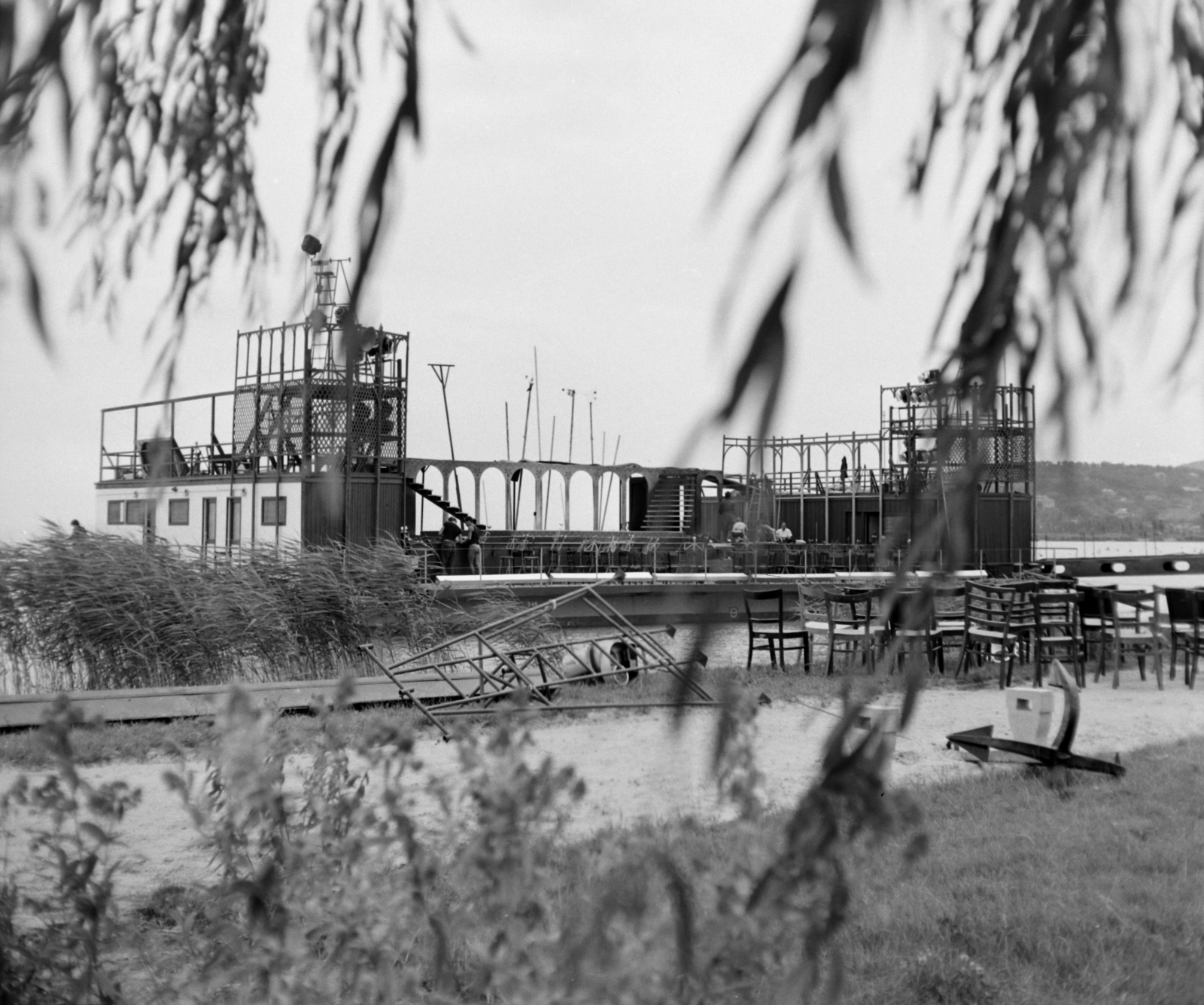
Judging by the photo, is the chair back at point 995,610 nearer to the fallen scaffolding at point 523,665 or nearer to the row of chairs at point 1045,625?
the row of chairs at point 1045,625

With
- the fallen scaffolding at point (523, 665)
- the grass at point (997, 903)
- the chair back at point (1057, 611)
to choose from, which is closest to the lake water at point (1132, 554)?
the chair back at point (1057, 611)

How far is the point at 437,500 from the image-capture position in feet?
87.0

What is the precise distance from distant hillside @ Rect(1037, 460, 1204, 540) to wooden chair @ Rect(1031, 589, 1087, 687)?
6.46m

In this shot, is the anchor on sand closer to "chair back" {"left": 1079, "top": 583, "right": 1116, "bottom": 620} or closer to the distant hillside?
the distant hillside

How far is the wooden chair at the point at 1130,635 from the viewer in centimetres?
859

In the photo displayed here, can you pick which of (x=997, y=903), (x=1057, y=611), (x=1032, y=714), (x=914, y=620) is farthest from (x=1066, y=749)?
(x=914, y=620)

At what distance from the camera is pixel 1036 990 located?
2.62 m

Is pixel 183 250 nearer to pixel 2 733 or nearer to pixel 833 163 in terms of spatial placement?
pixel 833 163

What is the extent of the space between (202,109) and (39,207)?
1.00 ft

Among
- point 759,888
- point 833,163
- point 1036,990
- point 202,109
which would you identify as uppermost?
point 202,109

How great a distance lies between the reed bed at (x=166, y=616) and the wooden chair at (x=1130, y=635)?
5215mm

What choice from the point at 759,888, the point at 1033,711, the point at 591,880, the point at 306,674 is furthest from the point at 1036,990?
the point at 306,674

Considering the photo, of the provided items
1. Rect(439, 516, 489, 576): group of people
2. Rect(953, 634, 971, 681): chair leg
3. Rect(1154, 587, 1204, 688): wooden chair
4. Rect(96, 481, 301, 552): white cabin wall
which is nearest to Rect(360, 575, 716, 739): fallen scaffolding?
Rect(96, 481, 301, 552): white cabin wall

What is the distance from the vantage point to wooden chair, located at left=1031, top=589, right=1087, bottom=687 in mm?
8445
